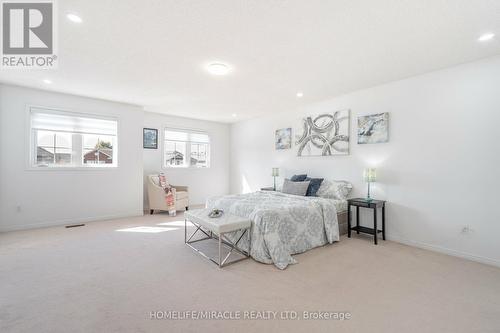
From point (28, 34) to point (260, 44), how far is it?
8.58 feet

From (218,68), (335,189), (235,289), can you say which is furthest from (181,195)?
(235,289)

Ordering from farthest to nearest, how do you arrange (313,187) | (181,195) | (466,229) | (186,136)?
(186,136) < (181,195) < (313,187) < (466,229)

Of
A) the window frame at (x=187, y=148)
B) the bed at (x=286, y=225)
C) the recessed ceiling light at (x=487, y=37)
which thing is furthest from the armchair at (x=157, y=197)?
the recessed ceiling light at (x=487, y=37)

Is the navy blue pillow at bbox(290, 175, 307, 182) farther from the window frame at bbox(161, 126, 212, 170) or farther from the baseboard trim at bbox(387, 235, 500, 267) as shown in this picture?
the window frame at bbox(161, 126, 212, 170)

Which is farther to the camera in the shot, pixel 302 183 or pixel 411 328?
pixel 302 183

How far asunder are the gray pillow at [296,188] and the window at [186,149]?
3.32 metres

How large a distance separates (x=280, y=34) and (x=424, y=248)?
367 centimetres

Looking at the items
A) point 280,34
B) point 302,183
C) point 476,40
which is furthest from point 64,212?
point 476,40

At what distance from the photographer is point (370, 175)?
3791mm

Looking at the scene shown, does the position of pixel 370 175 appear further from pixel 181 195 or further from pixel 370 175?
pixel 181 195

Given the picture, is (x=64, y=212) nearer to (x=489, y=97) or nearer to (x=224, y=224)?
(x=224, y=224)

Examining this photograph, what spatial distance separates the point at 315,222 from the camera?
351 centimetres

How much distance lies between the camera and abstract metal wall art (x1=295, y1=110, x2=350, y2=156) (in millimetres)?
4492

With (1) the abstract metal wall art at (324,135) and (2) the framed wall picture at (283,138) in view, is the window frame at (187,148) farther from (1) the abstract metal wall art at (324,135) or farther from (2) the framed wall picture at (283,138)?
(1) the abstract metal wall art at (324,135)
